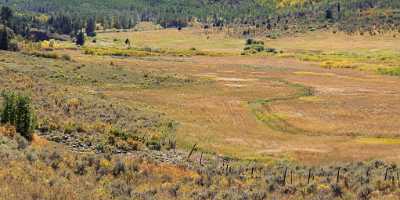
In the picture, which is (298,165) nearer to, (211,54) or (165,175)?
(165,175)

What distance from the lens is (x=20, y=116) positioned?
Answer: 2998 centimetres

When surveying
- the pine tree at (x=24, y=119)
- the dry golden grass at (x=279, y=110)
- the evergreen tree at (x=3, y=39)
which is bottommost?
the dry golden grass at (x=279, y=110)

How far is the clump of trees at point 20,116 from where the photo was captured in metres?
29.3

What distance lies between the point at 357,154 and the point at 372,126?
11746 millimetres

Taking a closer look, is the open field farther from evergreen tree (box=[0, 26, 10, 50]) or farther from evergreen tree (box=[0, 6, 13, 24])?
evergreen tree (box=[0, 6, 13, 24])

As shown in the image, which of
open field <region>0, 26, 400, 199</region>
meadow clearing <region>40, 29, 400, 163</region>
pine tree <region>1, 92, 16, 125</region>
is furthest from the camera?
meadow clearing <region>40, 29, 400, 163</region>

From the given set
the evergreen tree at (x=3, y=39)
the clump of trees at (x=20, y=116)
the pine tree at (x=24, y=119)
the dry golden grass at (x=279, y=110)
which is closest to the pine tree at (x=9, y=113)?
the clump of trees at (x=20, y=116)

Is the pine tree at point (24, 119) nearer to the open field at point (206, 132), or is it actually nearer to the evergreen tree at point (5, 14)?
the open field at point (206, 132)

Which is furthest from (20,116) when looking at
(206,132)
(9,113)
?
(206,132)

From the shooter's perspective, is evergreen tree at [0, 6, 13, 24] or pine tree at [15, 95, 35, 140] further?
evergreen tree at [0, 6, 13, 24]

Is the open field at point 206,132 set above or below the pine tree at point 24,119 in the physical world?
below

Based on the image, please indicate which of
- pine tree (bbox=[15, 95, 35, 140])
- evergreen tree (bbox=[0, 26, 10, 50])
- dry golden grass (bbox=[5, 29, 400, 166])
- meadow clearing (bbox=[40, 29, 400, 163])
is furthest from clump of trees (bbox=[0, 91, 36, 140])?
evergreen tree (bbox=[0, 26, 10, 50])

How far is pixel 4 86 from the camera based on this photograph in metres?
53.6

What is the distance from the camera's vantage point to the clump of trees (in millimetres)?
29288
